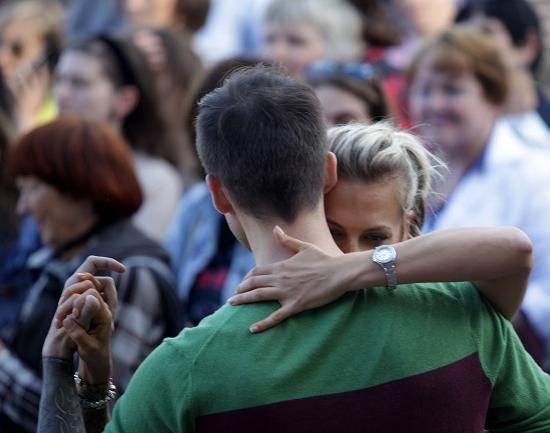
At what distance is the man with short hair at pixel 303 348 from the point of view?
6.74ft

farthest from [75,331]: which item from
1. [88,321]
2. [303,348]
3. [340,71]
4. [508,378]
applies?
[340,71]

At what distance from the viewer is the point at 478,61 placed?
4.94m

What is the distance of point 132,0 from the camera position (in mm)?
7516

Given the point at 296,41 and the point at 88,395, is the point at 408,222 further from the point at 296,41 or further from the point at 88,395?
the point at 296,41

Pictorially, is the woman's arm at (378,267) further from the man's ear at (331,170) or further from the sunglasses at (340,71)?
the sunglasses at (340,71)

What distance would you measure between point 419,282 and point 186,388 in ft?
Result: 1.59

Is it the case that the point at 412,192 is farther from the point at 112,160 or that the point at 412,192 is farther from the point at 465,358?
the point at 112,160

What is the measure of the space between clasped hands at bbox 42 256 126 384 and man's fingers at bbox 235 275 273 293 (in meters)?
0.33

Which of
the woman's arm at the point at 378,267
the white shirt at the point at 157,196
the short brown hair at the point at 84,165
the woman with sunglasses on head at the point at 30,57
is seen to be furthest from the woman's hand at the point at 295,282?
the woman with sunglasses on head at the point at 30,57

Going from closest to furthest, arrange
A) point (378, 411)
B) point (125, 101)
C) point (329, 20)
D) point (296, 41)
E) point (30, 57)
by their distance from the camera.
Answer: point (378, 411)
point (125, 101)
point (296, 41)
point (329, 20)
point (30, 57)

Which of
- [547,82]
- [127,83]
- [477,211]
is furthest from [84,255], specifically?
[547,82]

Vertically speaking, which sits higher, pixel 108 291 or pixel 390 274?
pixel 390 274

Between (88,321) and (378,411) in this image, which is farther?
(88,321)

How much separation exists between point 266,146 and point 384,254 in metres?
0.31
